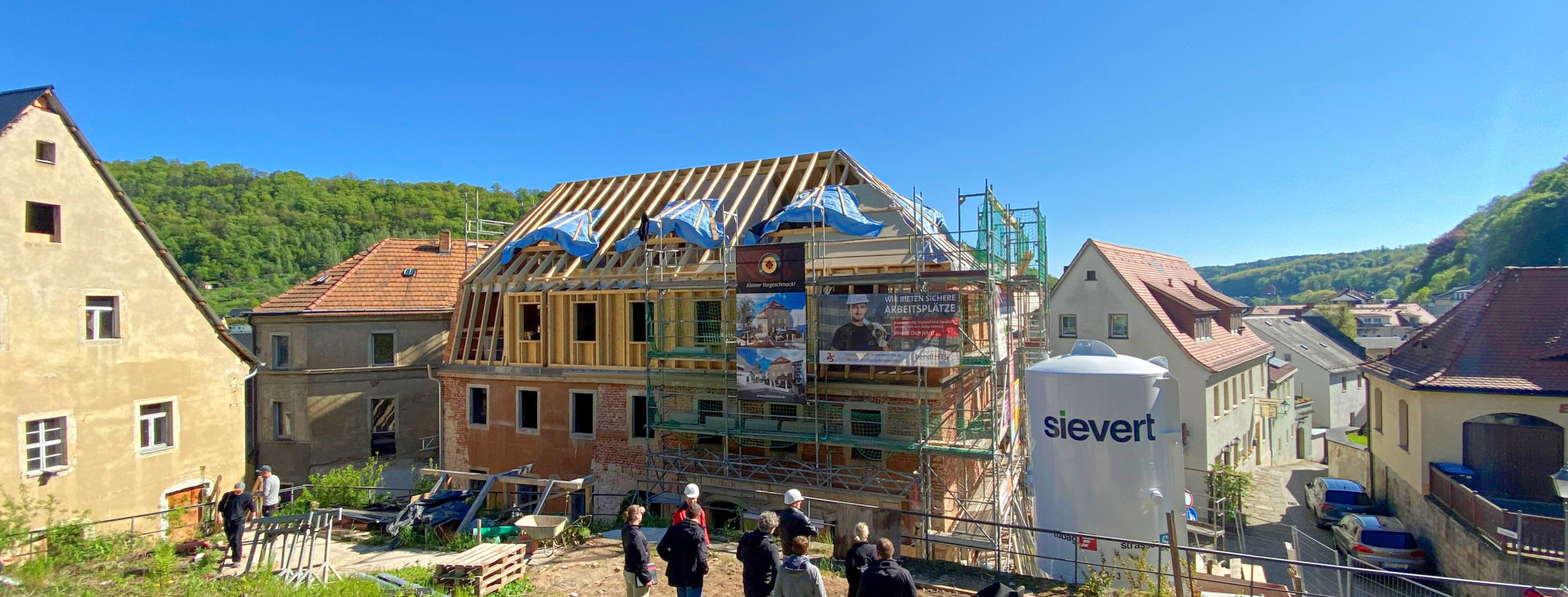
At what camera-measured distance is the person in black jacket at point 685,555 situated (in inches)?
296

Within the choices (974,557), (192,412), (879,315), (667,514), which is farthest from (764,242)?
(192,412)

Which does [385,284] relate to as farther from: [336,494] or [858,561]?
[858,561]

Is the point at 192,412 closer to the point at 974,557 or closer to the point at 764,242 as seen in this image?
the point at 764,242

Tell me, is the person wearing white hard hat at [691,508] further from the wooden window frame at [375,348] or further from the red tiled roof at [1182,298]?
the red tiled roof at [1182,298]

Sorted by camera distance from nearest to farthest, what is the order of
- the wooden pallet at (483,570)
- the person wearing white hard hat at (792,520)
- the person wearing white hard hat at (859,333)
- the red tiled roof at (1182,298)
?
the person wearing white hard hat at (792,520)
the wooden pallet at (483,570)
the person wearing white hard hat at (859,333)
the red tiled roof at (1182,298)

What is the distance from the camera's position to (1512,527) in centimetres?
1449

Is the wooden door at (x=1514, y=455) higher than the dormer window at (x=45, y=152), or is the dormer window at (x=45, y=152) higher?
the dormer window at (x=45, y=152)

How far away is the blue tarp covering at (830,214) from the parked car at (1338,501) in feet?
58.8

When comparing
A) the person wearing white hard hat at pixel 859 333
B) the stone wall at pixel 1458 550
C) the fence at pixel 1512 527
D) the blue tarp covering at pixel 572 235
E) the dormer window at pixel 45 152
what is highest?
the dormer window at pixel 45 152

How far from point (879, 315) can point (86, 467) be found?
51.1 ft

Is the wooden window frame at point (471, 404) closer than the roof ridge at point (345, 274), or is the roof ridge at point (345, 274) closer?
the wooden window frame at point (471, 404)

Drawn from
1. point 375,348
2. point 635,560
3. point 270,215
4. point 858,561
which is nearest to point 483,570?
point 635,560

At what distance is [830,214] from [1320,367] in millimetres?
37893

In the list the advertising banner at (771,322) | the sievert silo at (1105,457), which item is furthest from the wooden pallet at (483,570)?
the sievert silo at (1105,457)
